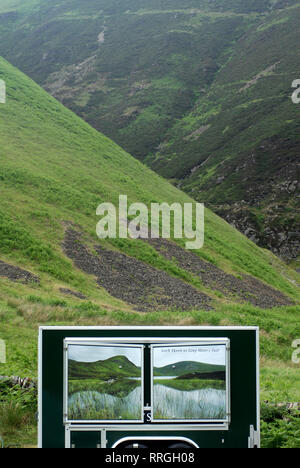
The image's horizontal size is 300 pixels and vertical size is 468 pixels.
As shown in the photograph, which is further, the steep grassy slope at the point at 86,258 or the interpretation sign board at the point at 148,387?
the steep grassy slope at the point at 86,258

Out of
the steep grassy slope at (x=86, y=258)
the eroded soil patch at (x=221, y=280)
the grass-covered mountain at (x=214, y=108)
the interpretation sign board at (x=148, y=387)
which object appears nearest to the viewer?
the interpretation sign board at (x=148, y=387)

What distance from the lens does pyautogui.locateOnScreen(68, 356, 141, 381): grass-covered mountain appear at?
293 inches

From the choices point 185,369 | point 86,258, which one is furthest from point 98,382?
point 86,258

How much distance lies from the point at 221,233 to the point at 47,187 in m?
17.3

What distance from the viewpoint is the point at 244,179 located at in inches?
3809

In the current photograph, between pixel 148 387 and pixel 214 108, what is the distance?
141 m

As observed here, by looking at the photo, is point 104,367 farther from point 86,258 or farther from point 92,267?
point 86,258

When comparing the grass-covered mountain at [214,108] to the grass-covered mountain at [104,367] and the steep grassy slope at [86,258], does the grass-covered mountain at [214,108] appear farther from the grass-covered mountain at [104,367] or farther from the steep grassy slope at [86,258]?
the grass-covered mountain at [104,367]

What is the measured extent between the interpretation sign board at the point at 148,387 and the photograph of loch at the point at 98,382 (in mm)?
14

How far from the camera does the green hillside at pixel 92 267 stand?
17.6 m

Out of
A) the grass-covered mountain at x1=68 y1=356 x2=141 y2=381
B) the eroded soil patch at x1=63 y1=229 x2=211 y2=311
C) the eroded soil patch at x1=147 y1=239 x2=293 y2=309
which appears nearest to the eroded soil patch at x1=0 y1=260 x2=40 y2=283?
the eroded soil patch at x1=63 y1=229 x2=211 y2=311

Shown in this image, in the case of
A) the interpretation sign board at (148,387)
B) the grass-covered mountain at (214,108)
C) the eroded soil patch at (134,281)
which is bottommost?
the interpretation sign board at (148,387)

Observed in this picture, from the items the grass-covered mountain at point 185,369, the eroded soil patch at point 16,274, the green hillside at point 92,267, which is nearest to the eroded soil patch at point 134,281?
the green hillside at point 92,267

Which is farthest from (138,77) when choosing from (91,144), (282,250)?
(91,144)
